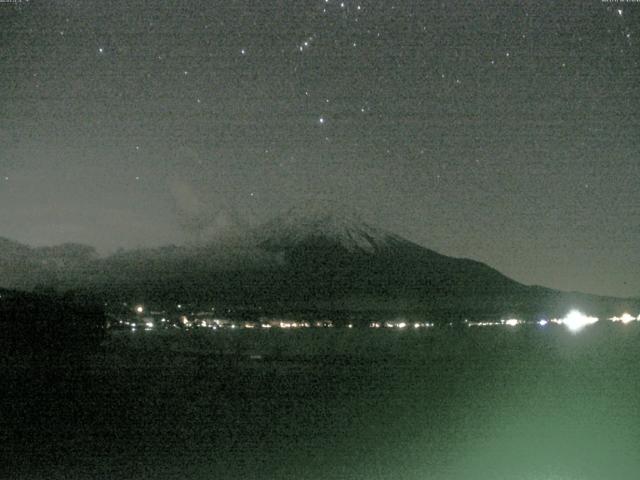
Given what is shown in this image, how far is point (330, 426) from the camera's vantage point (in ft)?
56.6

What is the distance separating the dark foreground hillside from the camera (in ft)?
41.9

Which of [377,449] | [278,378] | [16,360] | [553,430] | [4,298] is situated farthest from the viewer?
[4,298]

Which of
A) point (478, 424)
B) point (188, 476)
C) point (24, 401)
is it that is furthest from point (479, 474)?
point (24, 401)

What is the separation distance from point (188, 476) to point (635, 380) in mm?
18949

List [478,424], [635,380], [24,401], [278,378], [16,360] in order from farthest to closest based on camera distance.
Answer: [16,360], [278,378], [635,380], [24,401], [478,424]

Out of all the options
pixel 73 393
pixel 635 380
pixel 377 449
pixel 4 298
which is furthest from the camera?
pixel 4 298

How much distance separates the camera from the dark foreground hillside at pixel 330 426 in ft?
41.9

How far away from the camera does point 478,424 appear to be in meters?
Answer: 17.3

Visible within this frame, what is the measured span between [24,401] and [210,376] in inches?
324

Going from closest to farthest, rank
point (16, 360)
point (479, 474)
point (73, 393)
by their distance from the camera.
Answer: point (479, 474) < point (73, 393) < point (16, 360)

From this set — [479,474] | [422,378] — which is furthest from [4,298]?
[479,474]

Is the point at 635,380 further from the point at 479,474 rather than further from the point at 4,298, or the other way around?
the point at 4,298

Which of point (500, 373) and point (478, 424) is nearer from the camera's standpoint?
point (478, 424)

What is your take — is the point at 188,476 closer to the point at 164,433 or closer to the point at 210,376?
the point at 164,433
